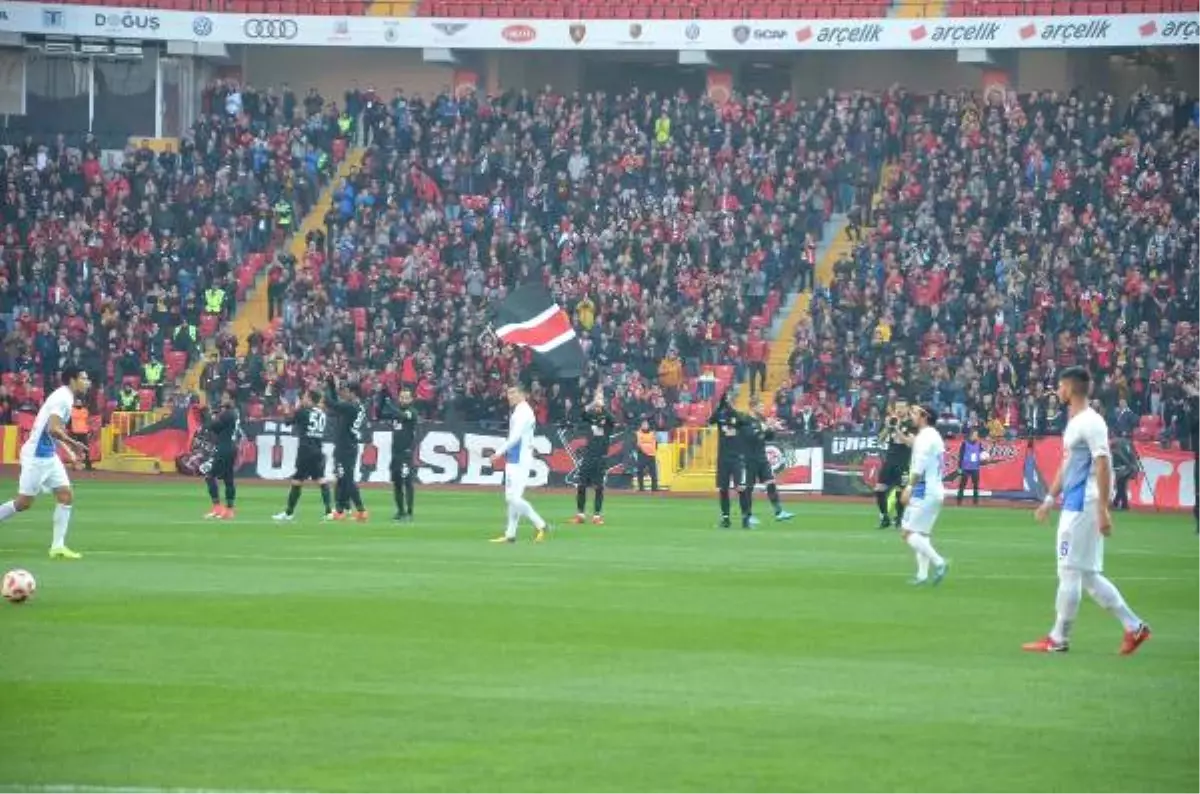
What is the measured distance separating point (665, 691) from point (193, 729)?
11.0ft

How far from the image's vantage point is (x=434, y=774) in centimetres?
1191

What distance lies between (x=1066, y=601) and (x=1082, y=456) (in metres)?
1.10

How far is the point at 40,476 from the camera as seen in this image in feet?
81.4

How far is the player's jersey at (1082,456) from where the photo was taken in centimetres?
1708

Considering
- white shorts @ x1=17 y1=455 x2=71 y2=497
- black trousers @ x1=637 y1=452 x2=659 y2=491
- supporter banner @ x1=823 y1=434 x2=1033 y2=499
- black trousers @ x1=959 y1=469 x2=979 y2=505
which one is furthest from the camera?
black trousers @ x1=637 y1=452 x2=659 y2=491

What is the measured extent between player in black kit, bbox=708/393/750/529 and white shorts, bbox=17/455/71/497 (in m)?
12.4

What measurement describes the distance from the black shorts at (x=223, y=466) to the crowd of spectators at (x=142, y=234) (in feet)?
52.4

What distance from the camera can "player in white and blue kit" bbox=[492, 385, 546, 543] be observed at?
2908 centimetres

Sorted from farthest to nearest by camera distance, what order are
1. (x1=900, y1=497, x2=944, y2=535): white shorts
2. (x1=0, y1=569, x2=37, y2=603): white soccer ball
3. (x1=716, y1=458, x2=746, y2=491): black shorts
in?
(x1=716, y1=458, x2=746, y2=491): black shorts < (x1=900, y1=497, x2=944, y2=535): white shorts < (x1=0, y1=569, x2=37, y2=603): white soccer ball

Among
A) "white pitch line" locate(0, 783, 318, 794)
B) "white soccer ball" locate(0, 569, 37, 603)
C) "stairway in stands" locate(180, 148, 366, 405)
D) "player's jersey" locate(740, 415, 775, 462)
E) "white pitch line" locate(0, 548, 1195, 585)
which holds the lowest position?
"white pitch line" locate(0, 548, 1195, 585)

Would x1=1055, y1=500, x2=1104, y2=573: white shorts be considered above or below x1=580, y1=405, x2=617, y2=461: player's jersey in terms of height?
below

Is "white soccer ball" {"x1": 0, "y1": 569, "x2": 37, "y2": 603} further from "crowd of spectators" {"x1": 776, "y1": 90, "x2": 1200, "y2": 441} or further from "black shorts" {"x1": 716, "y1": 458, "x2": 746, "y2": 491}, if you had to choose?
"crowd of spectators" {"x1": 776, "y1": 90, "x2": 1200, "y2": 441}

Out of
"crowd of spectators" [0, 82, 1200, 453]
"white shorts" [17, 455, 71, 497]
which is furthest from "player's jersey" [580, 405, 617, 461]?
"white shorts" [17, 455, 71, 497]

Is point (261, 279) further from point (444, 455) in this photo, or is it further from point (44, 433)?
point (44, 433)
